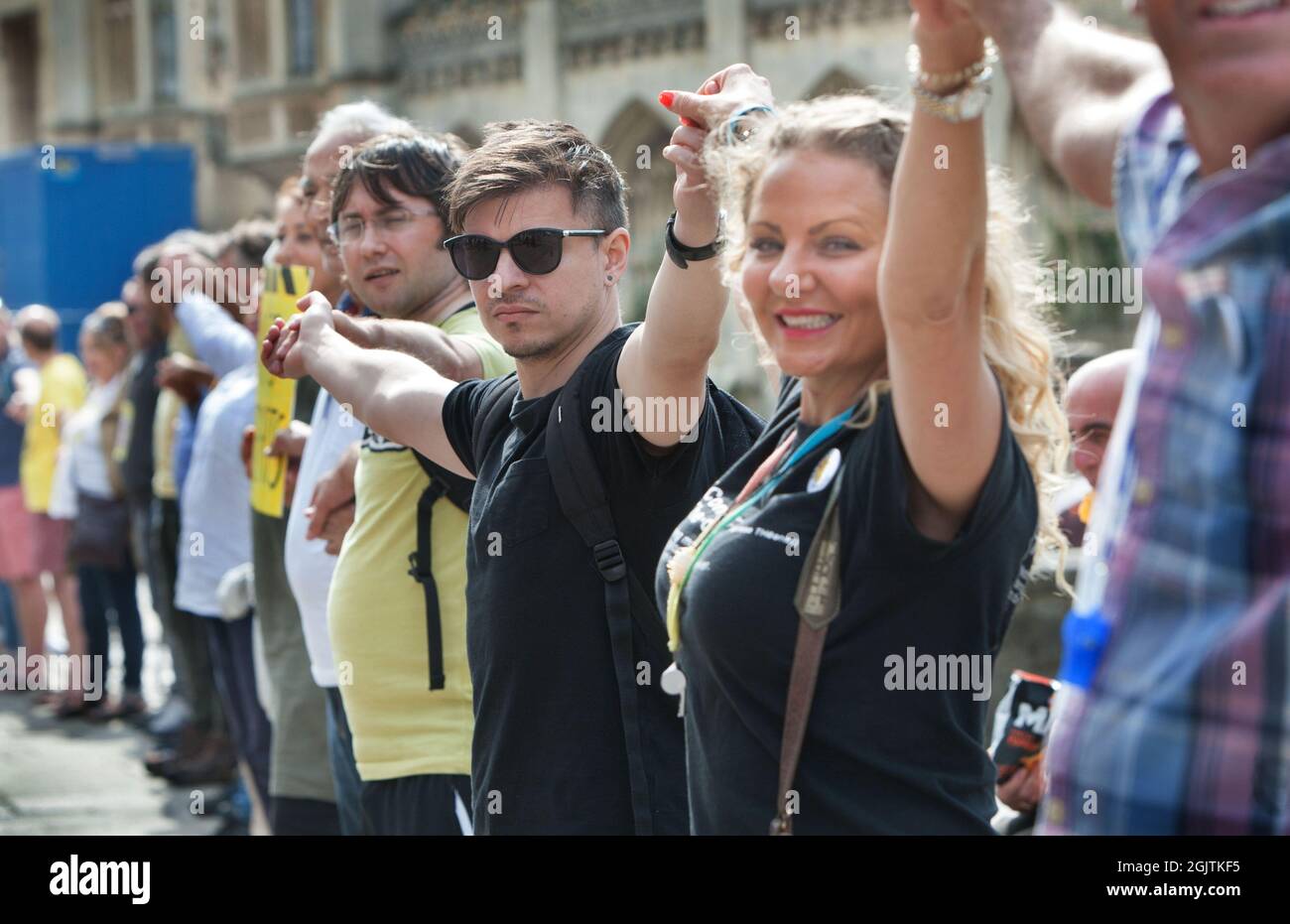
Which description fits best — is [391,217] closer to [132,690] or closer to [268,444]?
[268,444]

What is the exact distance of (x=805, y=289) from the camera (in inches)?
87.9

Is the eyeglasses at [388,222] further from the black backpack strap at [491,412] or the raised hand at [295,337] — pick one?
the black backpack strap at [491,412]

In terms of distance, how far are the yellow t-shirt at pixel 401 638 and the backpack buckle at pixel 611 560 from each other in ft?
2.38

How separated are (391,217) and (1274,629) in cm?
261

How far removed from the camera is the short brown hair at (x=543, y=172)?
10.2 feet

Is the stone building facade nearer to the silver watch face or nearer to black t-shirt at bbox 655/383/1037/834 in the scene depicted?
black t-shirt at bbox 655/383/1037/834

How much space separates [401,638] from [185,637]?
413cm

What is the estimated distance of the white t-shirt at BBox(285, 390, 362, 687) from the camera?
4.08 meters

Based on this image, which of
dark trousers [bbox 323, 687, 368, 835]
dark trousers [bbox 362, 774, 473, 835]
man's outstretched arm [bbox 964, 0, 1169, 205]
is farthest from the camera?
dark trousers [bbox 323, 687, 368, 835]

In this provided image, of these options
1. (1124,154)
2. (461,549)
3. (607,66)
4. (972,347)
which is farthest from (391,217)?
(607,66)

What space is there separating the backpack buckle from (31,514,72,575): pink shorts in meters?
7.41

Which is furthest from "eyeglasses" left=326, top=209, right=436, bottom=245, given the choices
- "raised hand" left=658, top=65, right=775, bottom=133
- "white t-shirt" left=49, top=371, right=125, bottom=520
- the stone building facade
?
the stone building facade

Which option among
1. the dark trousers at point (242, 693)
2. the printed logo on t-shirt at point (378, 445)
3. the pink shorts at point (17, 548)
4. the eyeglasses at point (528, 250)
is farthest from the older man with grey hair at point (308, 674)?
the pink shorts at point (17, 548)

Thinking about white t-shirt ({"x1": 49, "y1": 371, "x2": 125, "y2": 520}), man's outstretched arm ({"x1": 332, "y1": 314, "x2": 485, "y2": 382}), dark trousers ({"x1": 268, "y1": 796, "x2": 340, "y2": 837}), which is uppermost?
man's outstretched arm ({"x1": 332, "y1": 314, "x2": 485, "y2": 382})
